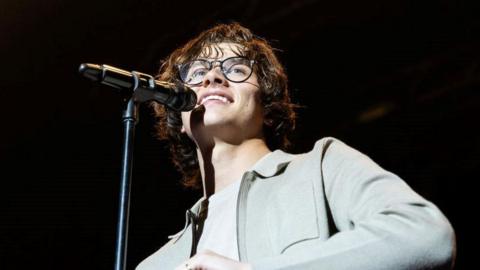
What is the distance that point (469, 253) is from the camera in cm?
385

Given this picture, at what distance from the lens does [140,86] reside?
1854 millimetres

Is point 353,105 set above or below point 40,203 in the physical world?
above

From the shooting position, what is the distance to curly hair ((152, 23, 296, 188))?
2.64 m

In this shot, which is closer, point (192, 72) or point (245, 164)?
point (245, 164)

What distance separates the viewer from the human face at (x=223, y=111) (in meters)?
2.35

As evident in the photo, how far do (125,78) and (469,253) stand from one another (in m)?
2.72

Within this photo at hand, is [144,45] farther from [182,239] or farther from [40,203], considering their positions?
[182,239]

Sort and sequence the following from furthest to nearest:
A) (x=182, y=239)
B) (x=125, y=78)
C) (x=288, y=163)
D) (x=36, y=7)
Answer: (x=36, y=7) → (x=182, y=239) → (x=288, y=163) → (x=125, y=78)

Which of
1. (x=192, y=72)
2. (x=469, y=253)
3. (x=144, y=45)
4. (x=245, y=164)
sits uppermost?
(x=144, y=45)

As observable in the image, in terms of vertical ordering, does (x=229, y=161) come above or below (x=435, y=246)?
above

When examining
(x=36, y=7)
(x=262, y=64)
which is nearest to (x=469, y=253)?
(x=262, y=64)

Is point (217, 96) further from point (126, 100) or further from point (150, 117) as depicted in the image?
point (150, 117)

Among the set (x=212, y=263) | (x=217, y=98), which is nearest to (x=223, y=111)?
(x=217, y=98)

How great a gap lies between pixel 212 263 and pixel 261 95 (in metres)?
1.22
